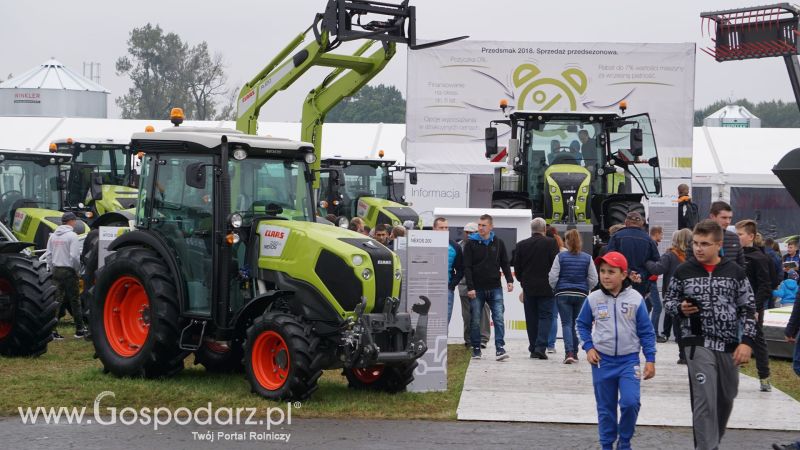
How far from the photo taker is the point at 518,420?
10.2 meters

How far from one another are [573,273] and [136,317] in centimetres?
509

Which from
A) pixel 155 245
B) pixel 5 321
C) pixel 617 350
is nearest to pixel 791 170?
pixel 617 350

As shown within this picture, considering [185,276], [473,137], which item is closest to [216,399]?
[185,276]

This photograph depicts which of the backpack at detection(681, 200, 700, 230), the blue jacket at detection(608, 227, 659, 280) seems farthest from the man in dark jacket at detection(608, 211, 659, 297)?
the backpack at detection(681, 200, 700, 230)

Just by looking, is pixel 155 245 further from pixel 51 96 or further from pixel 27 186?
pixel 51 96

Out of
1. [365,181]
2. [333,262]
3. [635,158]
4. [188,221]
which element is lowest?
[333,262]

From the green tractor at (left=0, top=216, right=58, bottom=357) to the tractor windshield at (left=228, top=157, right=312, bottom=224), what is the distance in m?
3.11

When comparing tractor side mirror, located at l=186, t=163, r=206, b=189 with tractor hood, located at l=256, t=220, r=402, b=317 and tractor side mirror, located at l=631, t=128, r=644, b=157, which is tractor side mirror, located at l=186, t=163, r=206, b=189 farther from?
tractor side mirror, located at l=631, t=128, r=644, b=157

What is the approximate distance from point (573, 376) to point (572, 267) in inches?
59.6

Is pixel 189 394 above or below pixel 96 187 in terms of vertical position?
below

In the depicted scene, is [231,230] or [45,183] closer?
[231,230]

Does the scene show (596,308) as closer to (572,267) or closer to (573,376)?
(573,376)

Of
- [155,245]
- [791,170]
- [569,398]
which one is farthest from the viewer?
[155,245]

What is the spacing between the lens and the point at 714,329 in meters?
7.95
